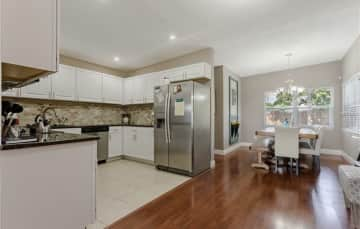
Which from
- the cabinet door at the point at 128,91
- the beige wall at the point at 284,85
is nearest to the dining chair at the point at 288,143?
the beige wall at the point at 284,85

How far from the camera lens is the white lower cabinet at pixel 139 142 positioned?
4051 millimetres

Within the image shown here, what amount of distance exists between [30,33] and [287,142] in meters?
4.03

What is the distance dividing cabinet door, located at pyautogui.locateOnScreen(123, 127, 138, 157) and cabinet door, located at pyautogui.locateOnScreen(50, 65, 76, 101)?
4.80ft

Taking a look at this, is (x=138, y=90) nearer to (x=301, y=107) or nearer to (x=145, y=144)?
(x=145, y=144)

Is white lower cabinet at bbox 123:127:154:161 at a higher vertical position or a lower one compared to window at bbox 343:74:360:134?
lower

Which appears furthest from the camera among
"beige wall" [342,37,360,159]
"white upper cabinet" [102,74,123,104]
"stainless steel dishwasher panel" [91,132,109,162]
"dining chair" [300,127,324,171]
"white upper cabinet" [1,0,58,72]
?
"white upper cabinet" [102,74,123,104]

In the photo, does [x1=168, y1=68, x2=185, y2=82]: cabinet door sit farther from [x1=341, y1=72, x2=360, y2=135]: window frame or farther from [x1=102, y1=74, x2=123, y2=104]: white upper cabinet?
[x1=341, y1=72, x2=360, y2=135]: window frame

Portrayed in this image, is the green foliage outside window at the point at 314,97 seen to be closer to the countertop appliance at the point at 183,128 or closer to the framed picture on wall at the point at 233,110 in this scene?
the framed picture on wall at the point at 233,110

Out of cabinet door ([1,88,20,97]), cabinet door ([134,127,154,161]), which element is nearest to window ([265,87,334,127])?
cabinet door ([134,127,154,161])

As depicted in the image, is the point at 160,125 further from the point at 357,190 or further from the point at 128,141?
the point at 357,190

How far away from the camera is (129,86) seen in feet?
16.1

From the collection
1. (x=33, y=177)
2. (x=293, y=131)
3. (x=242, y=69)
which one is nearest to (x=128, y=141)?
(x=33, y=177)

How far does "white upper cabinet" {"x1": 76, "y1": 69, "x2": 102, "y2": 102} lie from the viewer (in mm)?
4039

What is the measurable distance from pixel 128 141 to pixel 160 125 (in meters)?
1.34
